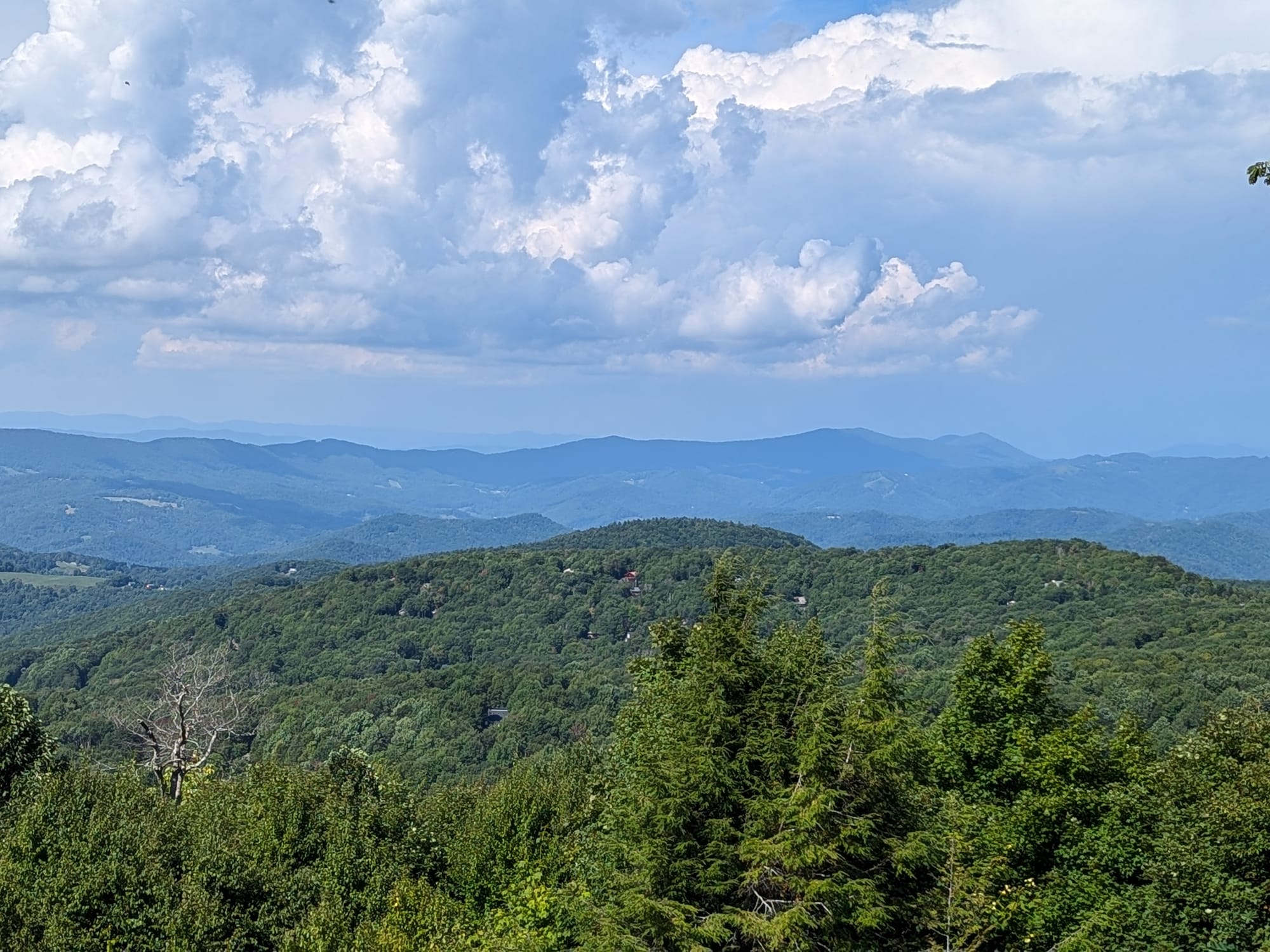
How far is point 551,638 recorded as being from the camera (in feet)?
548

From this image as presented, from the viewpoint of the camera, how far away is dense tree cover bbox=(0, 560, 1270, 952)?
1686cm

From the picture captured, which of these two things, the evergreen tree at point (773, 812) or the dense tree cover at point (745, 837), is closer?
the evergreen tree at point (773, 812)

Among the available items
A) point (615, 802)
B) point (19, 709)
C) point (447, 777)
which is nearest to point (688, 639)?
point (615, 802)

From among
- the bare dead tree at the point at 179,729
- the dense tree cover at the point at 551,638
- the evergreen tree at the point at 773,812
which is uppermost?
the evergreen tree at the point at 773,812

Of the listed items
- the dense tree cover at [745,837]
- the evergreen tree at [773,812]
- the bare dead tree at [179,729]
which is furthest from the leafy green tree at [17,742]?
the evergreen tree at [773,812]

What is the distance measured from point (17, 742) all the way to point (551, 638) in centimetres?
13562

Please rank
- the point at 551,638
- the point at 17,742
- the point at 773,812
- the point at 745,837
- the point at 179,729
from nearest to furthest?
the point at 773,812, the point at 745,837, the point at 17,742, the point at 179,729, the point at 551,638

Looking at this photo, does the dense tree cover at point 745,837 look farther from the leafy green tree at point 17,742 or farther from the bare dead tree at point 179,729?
the bare dead tree at point 179,729

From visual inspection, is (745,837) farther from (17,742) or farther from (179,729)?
(17,742)

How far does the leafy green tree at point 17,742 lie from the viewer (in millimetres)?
31984

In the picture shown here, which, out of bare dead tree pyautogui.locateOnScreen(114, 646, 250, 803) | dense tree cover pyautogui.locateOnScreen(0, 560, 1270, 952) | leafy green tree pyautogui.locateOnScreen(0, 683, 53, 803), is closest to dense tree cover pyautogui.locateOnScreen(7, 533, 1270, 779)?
bare dead tree pyautogui.locateOnScreen(114, 646, 250, 803)

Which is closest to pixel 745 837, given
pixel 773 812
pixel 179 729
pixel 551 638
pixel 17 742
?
pixel 773 812

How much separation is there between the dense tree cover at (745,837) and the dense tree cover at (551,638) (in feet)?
121

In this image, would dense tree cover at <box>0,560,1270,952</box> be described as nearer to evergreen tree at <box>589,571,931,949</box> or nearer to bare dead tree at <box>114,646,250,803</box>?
evergreen tree at <box>589,571,931,949</box>
